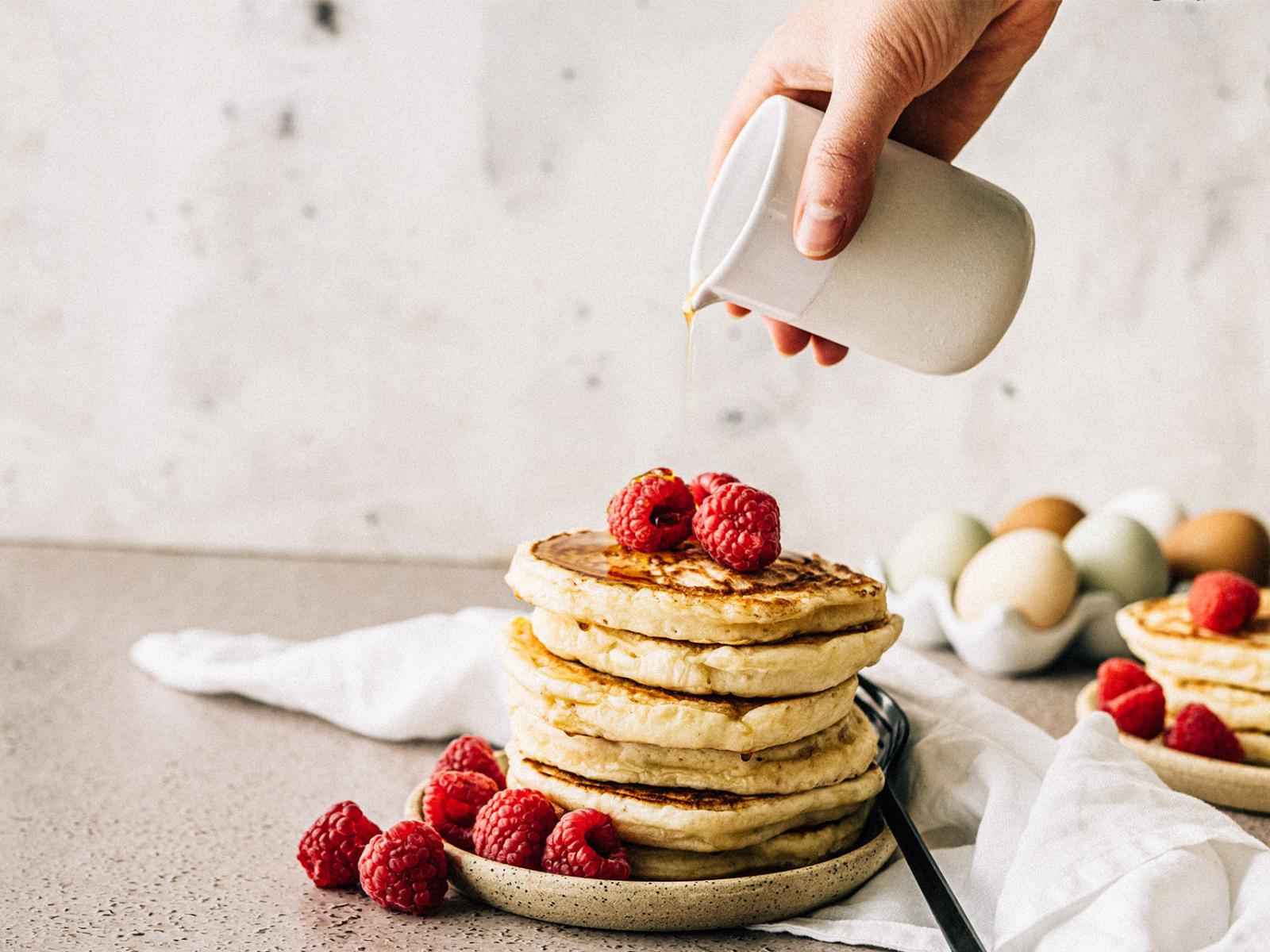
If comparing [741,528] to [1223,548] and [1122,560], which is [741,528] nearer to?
[1122,560]

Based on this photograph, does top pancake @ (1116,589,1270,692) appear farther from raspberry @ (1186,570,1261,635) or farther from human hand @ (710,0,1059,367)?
human hand @ (710,0,1059,367)

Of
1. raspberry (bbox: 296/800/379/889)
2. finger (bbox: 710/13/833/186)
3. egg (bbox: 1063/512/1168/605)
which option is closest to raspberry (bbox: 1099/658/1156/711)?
egg (bbox: 1063/512/1168/605)

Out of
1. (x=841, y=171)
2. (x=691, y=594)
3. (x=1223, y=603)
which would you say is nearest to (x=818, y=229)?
(x=841, y=171)

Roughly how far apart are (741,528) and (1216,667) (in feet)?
2.07

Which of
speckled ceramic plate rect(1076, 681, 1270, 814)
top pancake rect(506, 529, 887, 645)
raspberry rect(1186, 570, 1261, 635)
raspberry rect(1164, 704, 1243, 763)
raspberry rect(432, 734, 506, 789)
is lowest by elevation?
raspberry rect(432, 734, 506, 789)

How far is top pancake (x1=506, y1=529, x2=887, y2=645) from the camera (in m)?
0.92

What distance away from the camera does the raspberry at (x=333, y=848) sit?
38.4 inches

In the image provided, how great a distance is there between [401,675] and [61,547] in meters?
1.38

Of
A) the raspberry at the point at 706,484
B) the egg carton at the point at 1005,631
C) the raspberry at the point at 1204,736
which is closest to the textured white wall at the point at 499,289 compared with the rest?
the egg carton at the point at 1005,631

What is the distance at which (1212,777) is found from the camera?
1.20 meters

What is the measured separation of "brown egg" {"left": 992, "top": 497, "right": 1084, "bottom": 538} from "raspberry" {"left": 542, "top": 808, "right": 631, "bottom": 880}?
121cm

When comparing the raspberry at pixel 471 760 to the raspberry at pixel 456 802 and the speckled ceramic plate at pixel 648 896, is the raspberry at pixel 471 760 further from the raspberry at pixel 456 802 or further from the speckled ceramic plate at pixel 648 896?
the speckled ceramic plate at pixel 648 896

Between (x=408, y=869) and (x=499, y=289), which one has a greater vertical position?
(x=499, y=289)

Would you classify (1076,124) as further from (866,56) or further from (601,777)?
(601,777)
